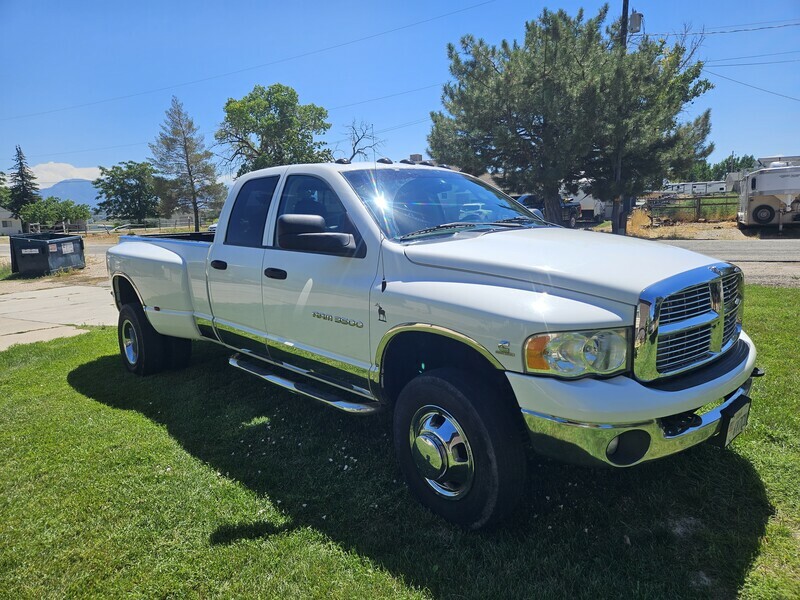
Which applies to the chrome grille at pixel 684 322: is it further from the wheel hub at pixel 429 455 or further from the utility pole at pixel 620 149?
the utility pole at pixel 620 149

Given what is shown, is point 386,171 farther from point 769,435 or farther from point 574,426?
point 769,435

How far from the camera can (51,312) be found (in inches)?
400

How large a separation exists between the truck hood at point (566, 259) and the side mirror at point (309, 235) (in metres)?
0.42

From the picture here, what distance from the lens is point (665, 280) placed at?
241 cm

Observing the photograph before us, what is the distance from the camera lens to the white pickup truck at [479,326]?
7.56ft

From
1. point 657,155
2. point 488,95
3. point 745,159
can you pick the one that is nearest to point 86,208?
point 488,95

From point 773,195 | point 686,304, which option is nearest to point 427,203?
point 686,304

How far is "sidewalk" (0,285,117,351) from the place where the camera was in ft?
27.0

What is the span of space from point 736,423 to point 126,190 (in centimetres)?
8673

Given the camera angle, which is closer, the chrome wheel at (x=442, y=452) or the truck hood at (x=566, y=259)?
the truck hood at (x=566, y=259)

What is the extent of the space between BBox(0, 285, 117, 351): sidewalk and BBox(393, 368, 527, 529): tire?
704 cm

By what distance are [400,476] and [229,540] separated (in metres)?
1.07

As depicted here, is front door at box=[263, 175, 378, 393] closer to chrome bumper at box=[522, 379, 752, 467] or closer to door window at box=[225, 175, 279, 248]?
door window at box=[225, 175, 279, 248]

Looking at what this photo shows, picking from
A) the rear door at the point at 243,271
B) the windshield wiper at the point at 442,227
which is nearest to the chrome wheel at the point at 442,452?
the windshield wiper at the point at 442,227
